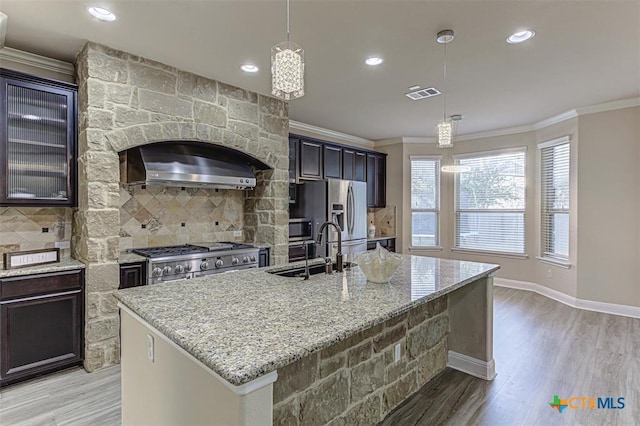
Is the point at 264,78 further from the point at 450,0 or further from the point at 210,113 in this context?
the point at 450,0

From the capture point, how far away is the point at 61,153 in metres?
2.97

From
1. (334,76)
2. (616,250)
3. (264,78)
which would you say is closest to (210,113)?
(264,78)

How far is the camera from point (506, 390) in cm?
259

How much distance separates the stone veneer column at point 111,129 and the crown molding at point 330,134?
185 centimetres

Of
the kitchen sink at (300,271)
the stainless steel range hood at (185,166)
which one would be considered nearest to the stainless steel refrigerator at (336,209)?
the stainless steel range hood at (185,166)

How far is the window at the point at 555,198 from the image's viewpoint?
16.6 feet

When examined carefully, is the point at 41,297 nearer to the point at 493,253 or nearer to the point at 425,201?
the point at 425,201

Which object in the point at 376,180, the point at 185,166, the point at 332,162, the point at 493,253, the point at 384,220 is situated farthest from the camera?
the point at 384,220

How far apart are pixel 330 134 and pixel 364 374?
466 cm

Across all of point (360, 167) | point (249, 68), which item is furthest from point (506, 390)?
point (360, 167)

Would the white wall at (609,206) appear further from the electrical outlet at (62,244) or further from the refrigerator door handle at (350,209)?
the electrical outlet at (62,244)

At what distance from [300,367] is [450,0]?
94.7 inches

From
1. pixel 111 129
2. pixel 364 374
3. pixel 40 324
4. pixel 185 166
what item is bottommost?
pixel 364 374

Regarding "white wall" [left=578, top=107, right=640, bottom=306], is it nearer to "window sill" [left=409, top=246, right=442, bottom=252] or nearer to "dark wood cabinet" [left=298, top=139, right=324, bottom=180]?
"window sill" [left=409, top=246, right=442, bottom=252]
